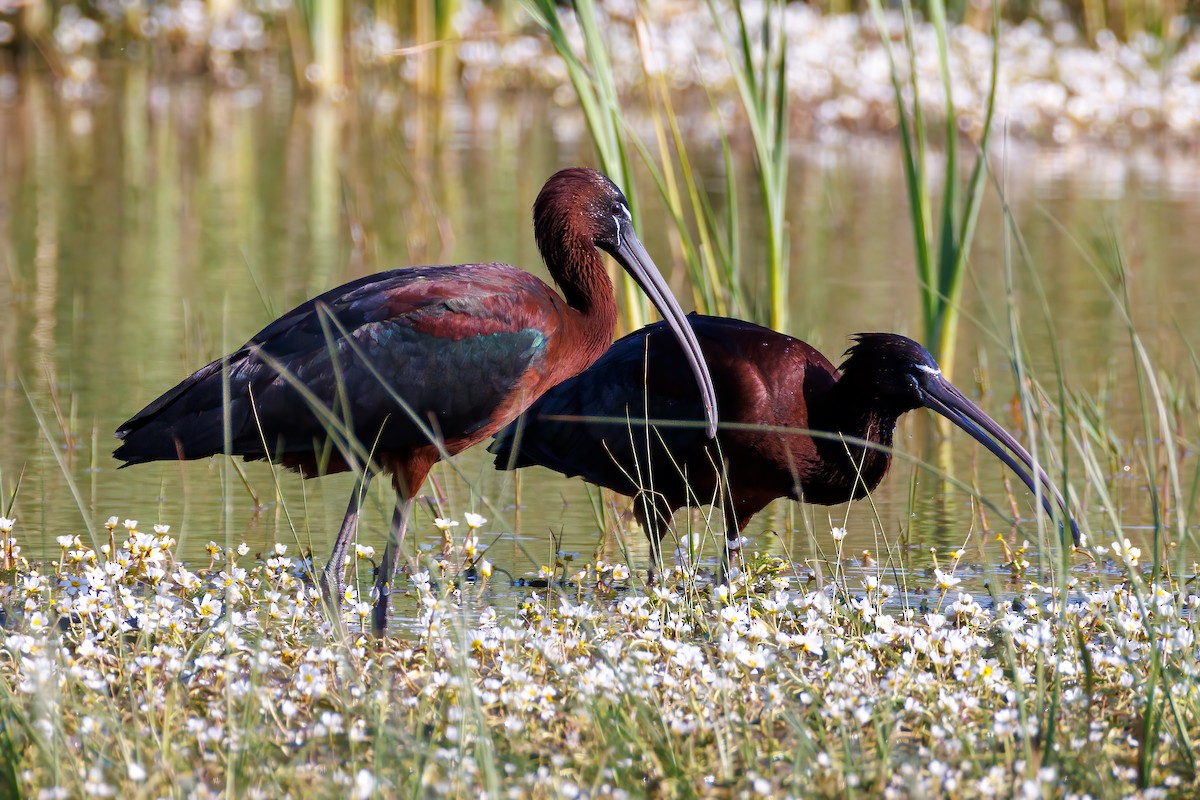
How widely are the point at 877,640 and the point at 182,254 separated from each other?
736 cm

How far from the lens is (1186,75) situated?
58.6 ft

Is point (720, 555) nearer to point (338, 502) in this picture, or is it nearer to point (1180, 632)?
point (1180, 632)

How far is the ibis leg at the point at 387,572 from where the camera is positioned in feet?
15.3

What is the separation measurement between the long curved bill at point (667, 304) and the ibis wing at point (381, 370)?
36 cm

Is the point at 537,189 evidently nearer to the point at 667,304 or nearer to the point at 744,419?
the point at 667,304

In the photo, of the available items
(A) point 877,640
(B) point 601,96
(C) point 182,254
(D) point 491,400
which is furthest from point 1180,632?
(C) point 182,254

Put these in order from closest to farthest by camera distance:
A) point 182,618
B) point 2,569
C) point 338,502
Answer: point 182,618
point 2,569
point 338,502

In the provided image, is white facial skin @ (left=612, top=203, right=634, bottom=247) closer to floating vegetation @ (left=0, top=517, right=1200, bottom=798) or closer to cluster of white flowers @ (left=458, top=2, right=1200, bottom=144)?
floating vegetation @ (left=0, top=517, right=1200, bottom=798)

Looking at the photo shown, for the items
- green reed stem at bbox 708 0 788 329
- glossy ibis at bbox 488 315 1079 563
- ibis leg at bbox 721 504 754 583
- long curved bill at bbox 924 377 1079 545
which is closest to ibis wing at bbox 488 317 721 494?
glossy ibis at bbox 488 315 1079 563

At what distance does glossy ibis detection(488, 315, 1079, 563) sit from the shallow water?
0.67 ft

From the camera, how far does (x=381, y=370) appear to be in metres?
5.17

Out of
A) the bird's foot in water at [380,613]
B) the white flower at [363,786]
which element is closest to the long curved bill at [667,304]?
the bird's foot in water at [380,613]

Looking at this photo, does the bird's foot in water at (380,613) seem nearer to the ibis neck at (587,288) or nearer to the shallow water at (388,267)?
the shallow water at (388,267)

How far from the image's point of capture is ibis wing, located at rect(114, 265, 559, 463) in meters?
5.13
